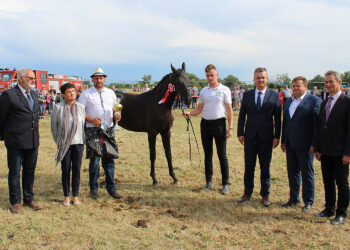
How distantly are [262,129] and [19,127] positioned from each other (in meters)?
3.66

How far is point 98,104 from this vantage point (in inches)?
179

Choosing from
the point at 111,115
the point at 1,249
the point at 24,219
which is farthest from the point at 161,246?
the point at 111,115

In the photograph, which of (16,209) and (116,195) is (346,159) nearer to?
(116,195)

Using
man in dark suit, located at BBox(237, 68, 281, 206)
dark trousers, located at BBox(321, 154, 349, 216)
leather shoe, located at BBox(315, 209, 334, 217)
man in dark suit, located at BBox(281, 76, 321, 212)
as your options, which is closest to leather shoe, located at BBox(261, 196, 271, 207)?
man in dark suit, located at BBox(237, 68, 281, 206)

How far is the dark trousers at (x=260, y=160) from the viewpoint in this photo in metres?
4.34

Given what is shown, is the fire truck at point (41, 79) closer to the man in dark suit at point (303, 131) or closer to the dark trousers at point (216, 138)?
the dark trousers at point (216, 138)

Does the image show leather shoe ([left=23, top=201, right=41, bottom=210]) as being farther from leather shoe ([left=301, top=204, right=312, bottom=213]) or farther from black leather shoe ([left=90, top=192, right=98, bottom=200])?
leather shoe ([left=301, top=204, right=312, bottom=213])

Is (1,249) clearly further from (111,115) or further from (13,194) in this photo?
(111,115)

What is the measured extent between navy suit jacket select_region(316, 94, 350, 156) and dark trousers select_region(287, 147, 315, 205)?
0.48m

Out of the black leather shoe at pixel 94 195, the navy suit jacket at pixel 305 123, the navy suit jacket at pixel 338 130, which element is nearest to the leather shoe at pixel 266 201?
the navy suit jacket at pixel 305 123

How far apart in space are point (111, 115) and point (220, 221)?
250 centimetres

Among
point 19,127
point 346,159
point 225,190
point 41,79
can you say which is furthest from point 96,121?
point 41,79

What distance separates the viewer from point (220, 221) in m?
3.85

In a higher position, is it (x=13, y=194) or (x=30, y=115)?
(x=30, y=115)
